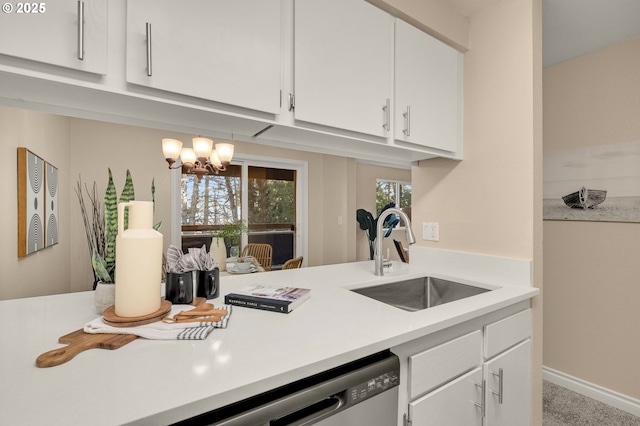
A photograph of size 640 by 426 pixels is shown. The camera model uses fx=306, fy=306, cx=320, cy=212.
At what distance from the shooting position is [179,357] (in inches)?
27.0

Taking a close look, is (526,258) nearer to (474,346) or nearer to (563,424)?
(474,346)

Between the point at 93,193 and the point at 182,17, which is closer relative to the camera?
the point at 182,17

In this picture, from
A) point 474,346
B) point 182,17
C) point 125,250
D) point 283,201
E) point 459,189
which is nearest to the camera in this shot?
point 125,250

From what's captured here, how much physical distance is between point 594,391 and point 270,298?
245cm

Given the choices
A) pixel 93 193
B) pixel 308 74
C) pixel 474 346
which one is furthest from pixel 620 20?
pixel 93 193

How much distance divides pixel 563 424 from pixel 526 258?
115 centimetres

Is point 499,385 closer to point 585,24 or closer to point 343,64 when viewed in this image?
point 343,64

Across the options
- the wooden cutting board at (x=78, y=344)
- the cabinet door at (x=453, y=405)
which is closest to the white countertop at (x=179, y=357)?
the wooden cutting board at (x=78, y=344)

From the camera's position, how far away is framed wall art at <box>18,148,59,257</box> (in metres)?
1.38

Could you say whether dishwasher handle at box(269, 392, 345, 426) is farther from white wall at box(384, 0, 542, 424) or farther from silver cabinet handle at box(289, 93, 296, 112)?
white wall at box(384, 0, 542, 424)

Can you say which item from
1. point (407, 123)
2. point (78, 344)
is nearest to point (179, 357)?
point (78, 344)

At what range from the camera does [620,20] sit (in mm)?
1801

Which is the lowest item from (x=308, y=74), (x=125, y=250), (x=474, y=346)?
(x=474, y=346)

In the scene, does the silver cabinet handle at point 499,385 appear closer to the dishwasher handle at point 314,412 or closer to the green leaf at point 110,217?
the dishwasher handle at point 314,412
